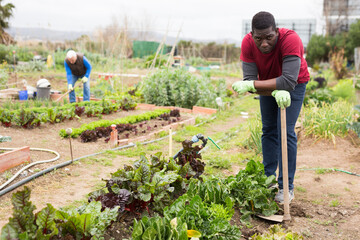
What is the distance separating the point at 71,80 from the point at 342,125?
19.0 ft

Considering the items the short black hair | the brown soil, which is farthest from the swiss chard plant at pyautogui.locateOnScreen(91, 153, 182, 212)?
the short black hair

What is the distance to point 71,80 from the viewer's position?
768 centimetres

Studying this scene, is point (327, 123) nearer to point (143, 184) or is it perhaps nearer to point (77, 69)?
point (143, 184)

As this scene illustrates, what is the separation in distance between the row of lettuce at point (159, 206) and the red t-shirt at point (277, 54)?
0.83 m

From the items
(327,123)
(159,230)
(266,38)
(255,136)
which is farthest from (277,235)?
(327,123)

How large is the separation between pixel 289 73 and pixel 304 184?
1.56m

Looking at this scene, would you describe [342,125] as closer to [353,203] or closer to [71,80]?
[353,203]

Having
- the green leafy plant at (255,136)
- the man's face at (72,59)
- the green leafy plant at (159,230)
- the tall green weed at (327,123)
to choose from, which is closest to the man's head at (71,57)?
the man's face at (72,59)

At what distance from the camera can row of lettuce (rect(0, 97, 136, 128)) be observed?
5254mm

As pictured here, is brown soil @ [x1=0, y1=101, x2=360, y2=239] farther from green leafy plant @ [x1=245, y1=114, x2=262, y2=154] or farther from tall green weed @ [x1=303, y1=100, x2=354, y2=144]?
green leafy plant @ [x1=245, y1=114, x2=262, y2=154]

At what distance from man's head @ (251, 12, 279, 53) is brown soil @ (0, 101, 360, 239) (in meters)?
1.39

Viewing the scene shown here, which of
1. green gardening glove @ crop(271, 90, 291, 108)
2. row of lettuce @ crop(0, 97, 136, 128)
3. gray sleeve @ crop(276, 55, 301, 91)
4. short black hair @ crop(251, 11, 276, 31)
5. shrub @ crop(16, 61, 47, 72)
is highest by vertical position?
short black hair @ crop(251, 11, 276, 31)

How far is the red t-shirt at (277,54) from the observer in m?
2.53

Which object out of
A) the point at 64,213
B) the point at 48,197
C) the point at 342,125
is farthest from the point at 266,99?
the point at 342,125
